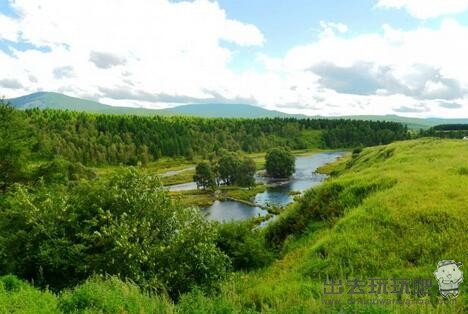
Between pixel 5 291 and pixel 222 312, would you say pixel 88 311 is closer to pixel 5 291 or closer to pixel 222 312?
pixel 222 312

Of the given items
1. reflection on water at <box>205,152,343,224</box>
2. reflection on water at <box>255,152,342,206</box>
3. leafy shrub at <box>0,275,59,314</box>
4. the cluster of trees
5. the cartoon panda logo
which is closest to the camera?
the cartoon panda logo

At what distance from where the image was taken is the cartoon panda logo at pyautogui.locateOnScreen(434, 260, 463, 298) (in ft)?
45.0

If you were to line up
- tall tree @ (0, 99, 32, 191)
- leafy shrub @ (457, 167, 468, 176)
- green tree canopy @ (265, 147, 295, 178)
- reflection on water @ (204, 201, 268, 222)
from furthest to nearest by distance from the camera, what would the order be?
green tree canopy @ (265, 147, 295, 178) → reflection on water @ (204, 201, 268, 222) → tall tree @ (0, 99, 32, 191) → leafy shrub @ (457, 167, 468, 176)

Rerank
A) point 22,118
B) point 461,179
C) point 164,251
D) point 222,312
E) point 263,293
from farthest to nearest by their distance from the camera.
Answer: point 22,118, point 164,251, point 461,179, point 263,293, point 222,312

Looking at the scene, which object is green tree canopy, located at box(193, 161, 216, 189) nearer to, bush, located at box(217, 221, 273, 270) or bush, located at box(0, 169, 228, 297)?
bush, located at box(0, 169, 228, 297)

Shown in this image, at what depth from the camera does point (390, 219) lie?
19.5 m

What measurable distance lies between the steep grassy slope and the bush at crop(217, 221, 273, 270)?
5.20 feet

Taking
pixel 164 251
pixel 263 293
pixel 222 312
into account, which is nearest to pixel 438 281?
pixel 263 293

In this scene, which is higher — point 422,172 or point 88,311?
point 422,172

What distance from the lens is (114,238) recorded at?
2458 cm

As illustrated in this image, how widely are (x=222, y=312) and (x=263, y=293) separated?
428cm

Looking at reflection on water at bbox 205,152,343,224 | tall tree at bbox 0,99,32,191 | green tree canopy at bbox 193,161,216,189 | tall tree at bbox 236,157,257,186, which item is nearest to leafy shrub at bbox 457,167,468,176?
tall tree at bbox 0,99,32,191

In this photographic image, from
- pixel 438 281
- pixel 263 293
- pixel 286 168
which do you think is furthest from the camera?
pixel 286 168

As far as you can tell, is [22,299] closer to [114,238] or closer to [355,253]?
[114,238]
